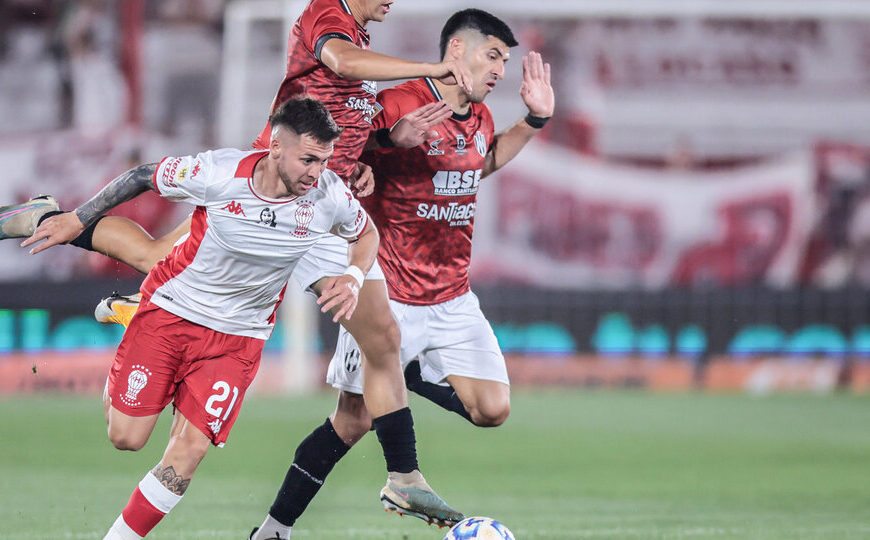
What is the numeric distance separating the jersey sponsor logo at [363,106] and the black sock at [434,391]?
4.65ft

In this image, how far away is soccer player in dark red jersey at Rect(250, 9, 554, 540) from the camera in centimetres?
636

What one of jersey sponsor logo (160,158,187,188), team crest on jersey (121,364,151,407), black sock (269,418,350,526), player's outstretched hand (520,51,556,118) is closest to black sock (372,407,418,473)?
black sock (269,418,350,526)

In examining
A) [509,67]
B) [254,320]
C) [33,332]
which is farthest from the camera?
[509,67]

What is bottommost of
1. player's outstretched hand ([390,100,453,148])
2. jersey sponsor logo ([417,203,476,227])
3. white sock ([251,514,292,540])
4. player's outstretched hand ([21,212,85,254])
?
white sock ([251,514,292,540])

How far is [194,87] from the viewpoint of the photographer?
56.4 feet

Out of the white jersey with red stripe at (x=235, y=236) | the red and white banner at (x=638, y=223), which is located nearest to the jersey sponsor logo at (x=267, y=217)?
the white jersey with red stripe at (x=235, y=236)

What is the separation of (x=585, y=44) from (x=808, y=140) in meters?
3.16

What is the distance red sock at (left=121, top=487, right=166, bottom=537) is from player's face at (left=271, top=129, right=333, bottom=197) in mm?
1349

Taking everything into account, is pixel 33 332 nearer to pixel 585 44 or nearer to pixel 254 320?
pixel 585 44

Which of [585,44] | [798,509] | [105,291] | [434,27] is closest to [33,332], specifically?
[105,291]

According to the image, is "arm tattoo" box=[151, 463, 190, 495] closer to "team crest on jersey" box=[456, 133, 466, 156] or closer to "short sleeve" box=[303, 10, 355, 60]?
"short sleeve" box=[303, 10, 355, 60]

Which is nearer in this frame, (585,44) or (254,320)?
(254,320)

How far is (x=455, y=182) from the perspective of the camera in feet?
21.0

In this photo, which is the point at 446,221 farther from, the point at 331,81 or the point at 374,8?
the point at 374,8
